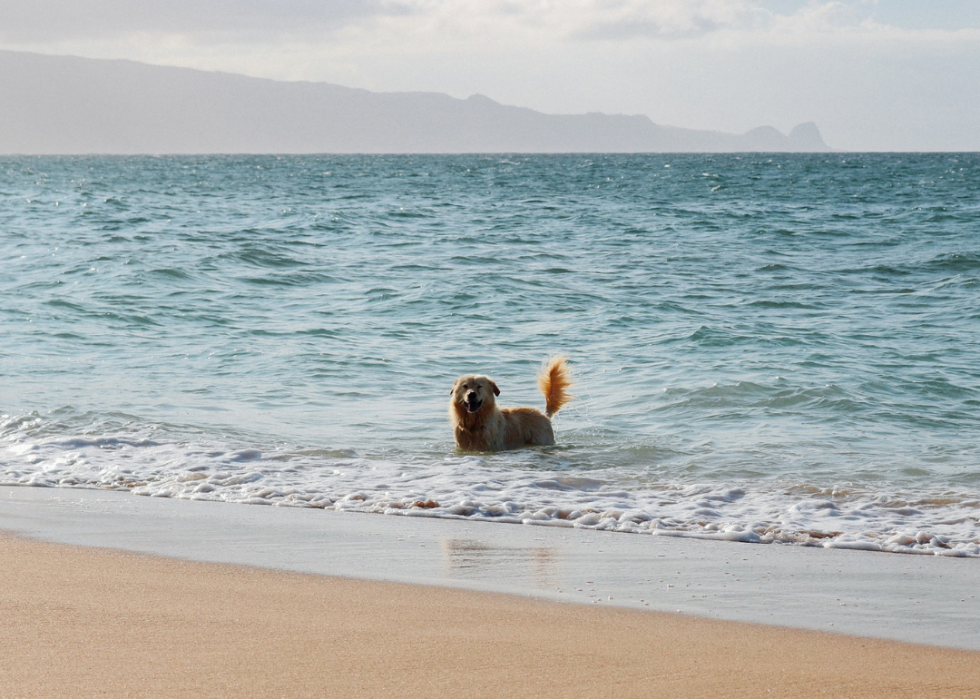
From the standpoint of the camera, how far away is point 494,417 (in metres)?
8.60

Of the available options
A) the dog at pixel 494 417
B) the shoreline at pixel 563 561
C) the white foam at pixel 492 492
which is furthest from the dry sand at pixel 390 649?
the dog at pixel 494 417

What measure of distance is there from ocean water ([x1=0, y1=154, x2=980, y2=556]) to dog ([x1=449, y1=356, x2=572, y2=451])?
0.91 ft

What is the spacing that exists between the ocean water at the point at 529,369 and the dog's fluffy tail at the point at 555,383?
0.32m

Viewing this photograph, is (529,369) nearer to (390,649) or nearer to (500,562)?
(500,562)

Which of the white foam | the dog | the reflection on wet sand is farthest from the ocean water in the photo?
the reflection on wet sand

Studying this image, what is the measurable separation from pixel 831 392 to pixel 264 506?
578cm

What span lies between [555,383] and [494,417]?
0.79 meters

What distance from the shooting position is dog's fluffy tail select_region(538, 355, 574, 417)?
359 inches

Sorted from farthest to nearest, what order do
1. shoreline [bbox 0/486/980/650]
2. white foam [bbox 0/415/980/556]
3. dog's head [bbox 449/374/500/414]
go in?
1. dog's head [bbox 449/374/500/414]
2. white foam [bbox 0/415/980/556]
3. shoreline [bbox 0/486/980/650]

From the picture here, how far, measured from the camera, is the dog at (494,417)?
8445 millimetres

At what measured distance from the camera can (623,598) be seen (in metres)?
4.38

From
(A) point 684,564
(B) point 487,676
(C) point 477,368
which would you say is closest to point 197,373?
(C) point 477,368

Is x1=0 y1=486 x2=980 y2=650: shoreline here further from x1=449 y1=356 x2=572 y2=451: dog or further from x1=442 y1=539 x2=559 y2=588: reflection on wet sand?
x1=449 y1=356 x2=572 y2=451: dog

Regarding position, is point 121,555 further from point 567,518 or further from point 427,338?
point 427,338
